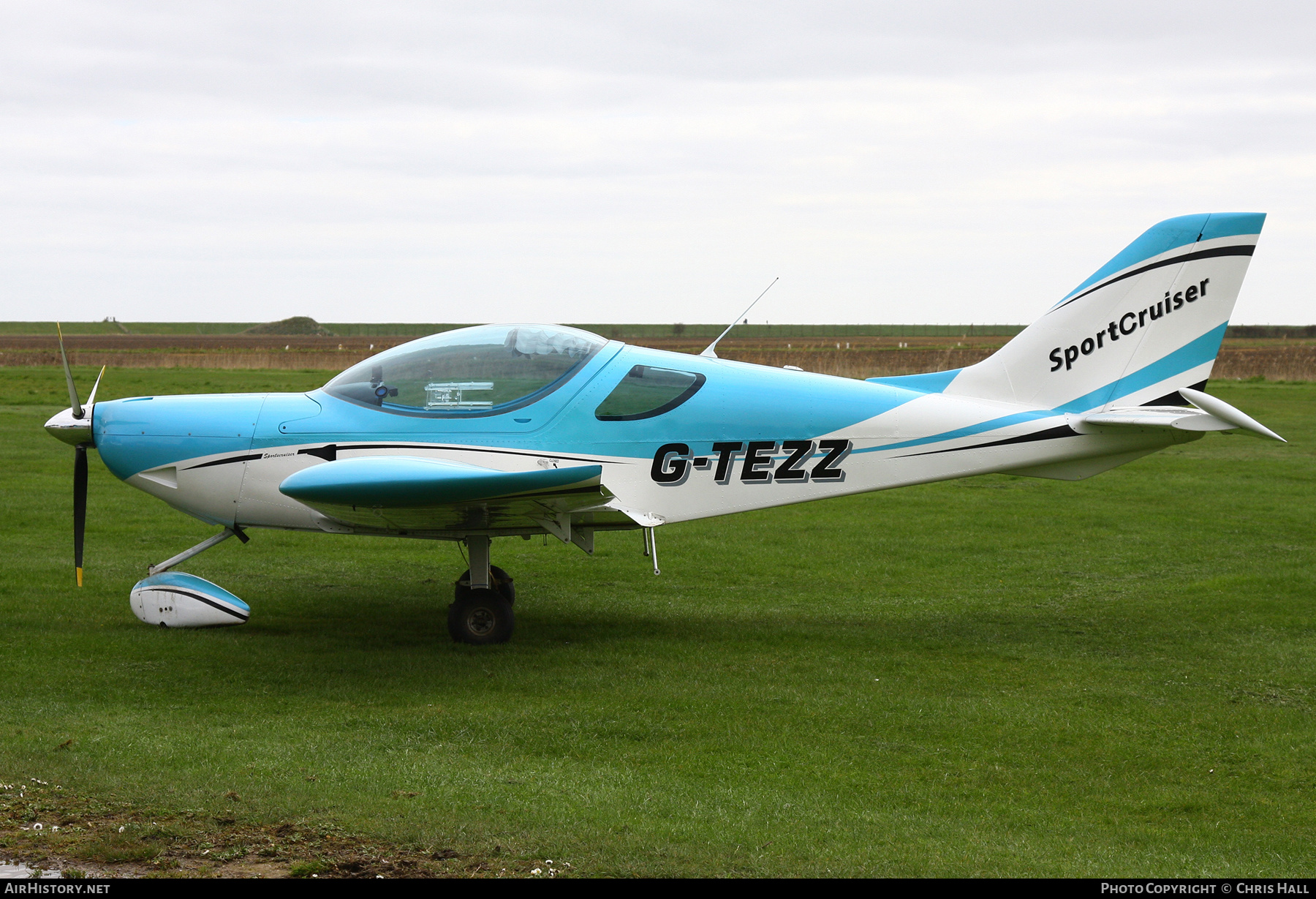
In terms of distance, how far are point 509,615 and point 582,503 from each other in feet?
4.09

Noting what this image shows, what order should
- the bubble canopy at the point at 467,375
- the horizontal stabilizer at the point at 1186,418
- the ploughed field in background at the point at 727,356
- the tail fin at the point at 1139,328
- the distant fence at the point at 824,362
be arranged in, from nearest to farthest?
the horizontal stabilizer at the point at 1186,418, the bubble canopy at the point at 467,375, the tail fin at the point at 1139,328, the distant fence at the point at 824,362, the ploughed field in background at the point at 727,356

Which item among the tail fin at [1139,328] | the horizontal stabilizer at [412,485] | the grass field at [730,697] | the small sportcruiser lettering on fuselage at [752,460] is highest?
the tail fin at [1139,328]

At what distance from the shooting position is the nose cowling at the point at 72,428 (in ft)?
27.6

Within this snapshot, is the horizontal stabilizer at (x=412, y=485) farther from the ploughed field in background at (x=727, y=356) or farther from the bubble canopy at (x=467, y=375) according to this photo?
the ploughed field in background at (x=727, y=356)

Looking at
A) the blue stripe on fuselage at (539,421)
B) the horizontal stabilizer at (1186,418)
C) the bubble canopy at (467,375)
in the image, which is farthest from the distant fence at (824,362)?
the bubble canopy at (467,375)

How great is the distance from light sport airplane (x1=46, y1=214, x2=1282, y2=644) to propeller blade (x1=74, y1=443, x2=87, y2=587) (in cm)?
4

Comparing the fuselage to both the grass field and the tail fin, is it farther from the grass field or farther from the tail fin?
the grass field

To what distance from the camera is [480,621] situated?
27.3 ft

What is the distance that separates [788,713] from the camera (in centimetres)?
669

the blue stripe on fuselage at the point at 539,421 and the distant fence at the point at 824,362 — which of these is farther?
the distant fence at the point at 824,362

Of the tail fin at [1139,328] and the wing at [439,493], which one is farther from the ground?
the tail fin at [1139,328]

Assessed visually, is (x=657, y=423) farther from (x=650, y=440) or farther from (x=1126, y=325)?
(x=1126, y=325)

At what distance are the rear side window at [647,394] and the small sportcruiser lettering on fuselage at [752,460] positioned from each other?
12.9 inches
